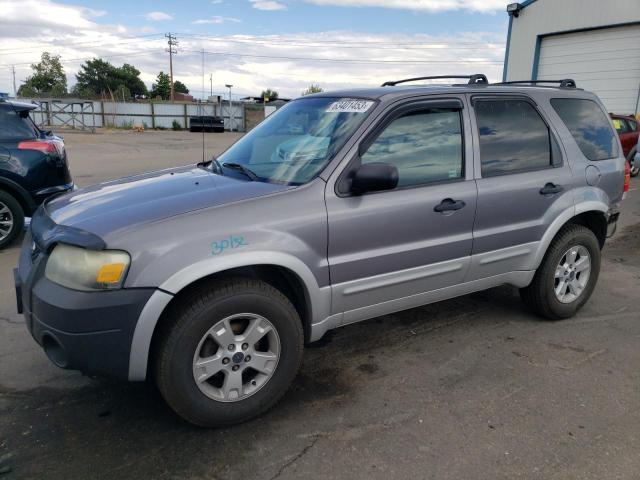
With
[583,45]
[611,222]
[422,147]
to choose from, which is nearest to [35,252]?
[422,147]

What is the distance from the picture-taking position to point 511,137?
Answer: 3738 mm

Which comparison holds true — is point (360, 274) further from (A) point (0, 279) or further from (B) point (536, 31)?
(B) point (536, 31)

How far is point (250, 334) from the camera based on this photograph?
2.72 m

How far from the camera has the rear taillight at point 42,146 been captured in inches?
245

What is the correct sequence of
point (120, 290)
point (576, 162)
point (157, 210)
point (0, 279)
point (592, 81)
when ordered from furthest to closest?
point (592, 81) → point (0, 279) → point (576, 162) → point (157, 210) → point (120, 290)

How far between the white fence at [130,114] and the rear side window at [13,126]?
35.3 meters

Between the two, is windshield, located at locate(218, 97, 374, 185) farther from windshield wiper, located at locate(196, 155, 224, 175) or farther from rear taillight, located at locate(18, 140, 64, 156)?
rear taillight, located at locate(18, 140, 64, 156)

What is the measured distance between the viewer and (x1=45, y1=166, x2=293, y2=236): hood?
2613 mm

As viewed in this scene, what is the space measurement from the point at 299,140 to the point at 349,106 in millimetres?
389

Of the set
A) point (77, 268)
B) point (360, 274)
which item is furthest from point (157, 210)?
point (360, 274)

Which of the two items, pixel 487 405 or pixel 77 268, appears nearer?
pixel 77 268

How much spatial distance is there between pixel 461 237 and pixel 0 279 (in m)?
4.50

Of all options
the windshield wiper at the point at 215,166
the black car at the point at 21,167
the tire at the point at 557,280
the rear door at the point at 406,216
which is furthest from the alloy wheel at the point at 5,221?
the tire at the point at 557,280

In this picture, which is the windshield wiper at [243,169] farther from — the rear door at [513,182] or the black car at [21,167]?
the black car at [21,167]
